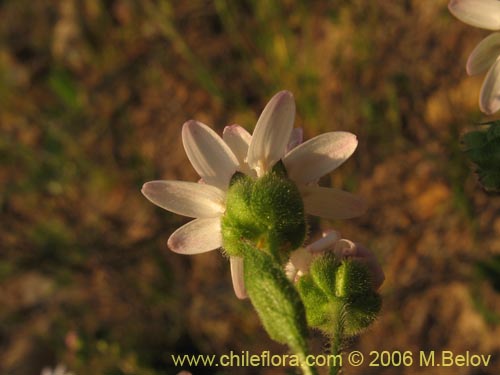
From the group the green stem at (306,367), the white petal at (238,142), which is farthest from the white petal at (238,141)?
the green stem at (306,367)

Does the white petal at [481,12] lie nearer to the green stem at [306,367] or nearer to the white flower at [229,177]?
the white flower at [229,177]

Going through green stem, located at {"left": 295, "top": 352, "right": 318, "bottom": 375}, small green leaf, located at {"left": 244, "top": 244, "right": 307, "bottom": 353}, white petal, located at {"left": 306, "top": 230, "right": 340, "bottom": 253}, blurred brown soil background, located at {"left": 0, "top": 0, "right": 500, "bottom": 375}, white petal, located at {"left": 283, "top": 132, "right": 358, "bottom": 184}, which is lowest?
blurred brown soil background, located at {"left": 0, "top": 0, "right": 500, "bottom": 375}

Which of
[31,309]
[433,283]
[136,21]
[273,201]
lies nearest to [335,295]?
[273,201]

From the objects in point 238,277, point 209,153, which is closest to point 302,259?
point 238,277

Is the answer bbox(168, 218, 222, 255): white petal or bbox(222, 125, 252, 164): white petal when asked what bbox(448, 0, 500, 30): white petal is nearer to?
bbox(222, 125, 252, 164): white petal

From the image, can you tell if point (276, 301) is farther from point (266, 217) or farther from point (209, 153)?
point (209, 153)

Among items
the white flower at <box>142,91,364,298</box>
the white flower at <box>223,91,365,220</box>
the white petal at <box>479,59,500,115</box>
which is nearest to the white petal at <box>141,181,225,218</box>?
the white flower at <box>142,91,364,298</box>

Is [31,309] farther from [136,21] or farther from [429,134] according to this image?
[429,134]
